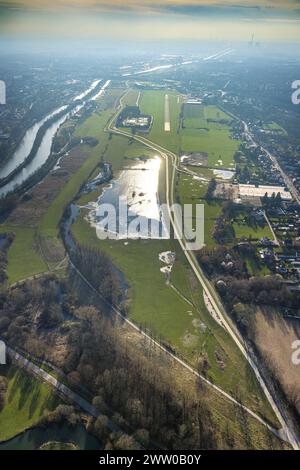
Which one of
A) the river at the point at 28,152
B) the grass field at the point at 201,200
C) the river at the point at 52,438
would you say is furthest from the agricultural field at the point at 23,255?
the grass field at the point at 201,200

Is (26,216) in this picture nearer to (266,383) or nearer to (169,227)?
(169,227)

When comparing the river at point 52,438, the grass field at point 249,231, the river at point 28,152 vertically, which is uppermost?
the river at point 28,152

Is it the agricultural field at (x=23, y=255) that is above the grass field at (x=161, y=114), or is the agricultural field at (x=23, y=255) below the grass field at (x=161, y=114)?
below

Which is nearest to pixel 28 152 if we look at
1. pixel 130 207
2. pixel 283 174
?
pixel 130 207

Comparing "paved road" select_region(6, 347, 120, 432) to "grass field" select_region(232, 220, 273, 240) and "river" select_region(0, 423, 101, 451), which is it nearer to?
"river" select_region(0, 423, 101, 451)

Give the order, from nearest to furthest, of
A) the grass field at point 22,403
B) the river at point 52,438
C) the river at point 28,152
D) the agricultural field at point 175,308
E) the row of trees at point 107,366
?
the river at point 52,438, the row of trees at point 107,366, the grass field at point 22,403, the agricultural field at point 175,308, the river at point 28,152

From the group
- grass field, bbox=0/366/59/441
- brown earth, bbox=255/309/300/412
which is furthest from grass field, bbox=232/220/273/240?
grass field, bbox=0/366/59/441

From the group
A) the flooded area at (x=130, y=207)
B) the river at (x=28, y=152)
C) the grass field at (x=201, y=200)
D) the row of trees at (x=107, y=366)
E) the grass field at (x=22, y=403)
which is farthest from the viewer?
the river at (x=28, y=152)

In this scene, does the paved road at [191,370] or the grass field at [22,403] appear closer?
the grass field at [22,403]

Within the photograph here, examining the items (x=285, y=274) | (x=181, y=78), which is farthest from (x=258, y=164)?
(x=181, y=78)

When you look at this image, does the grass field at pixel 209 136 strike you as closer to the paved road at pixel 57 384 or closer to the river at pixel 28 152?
the river at pixel 28 152
